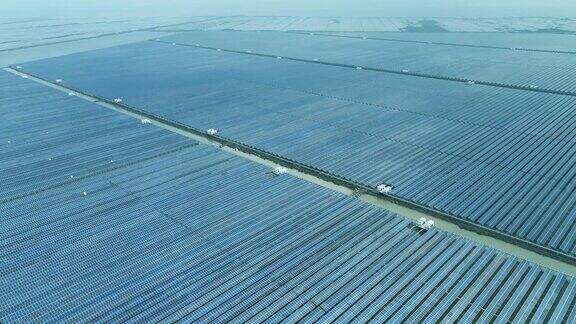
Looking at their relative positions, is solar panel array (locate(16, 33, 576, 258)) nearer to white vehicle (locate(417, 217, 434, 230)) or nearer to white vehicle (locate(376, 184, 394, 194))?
white vehicle (locate(376, 184, 394, 194))

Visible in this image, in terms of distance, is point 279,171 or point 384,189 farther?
point 279,171

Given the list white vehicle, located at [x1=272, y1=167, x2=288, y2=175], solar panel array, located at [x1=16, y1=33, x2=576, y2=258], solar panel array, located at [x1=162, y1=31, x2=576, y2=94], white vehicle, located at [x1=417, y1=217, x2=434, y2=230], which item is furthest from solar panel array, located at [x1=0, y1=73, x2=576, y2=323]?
solar panel array, located at [x1=162, y1=31, x2=576, y2=94]

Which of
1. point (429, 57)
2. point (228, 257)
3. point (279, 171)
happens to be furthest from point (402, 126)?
point (429, 57)

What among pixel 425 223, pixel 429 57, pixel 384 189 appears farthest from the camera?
pixel 429 57

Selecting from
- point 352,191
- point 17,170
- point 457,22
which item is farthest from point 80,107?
point 457,22

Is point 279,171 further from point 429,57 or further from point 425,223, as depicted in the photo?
point 429,57

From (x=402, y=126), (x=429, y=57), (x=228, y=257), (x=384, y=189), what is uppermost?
(x=429, y=57)

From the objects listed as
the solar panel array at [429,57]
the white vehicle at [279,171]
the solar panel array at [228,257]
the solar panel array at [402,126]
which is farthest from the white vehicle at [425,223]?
the solar panel array at [429,57]
